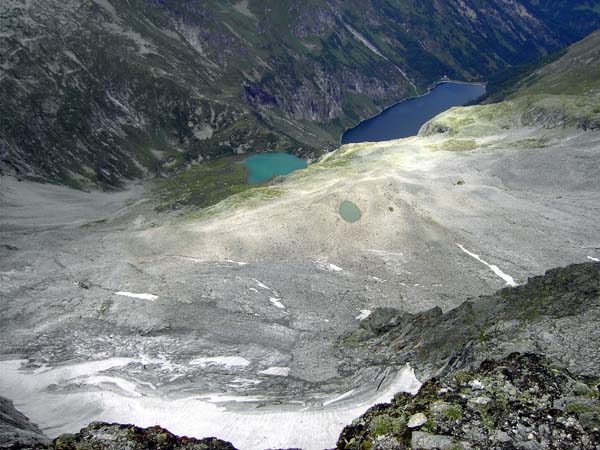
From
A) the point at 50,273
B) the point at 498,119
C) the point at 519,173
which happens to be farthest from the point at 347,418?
the point at 498,119

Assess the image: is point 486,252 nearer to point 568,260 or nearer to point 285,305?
point 568,260

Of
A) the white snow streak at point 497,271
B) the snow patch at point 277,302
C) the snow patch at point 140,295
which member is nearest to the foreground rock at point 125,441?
the snow patch at point 277,302

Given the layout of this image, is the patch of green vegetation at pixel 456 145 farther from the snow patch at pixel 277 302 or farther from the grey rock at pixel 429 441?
the grey rock at pixel 429 441

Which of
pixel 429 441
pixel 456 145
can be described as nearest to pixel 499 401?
pixel 429 441

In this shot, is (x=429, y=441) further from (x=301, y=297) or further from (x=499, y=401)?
(x=301, y=297)

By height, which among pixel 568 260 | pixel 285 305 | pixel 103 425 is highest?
pixel 103 425

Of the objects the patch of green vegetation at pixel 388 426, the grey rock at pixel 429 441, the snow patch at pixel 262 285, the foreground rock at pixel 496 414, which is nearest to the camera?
the foreground rock at pixel 496 414

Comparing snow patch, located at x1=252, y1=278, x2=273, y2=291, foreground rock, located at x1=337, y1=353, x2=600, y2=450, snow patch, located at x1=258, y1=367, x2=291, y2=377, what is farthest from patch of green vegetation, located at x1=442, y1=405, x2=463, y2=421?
snow patch, located at x1=252, y1=278, x2=273, y2=291

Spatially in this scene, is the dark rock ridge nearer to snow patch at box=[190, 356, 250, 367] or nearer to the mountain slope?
the mountain slope

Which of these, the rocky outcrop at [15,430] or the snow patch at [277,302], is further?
the snow patch at [277,302]
